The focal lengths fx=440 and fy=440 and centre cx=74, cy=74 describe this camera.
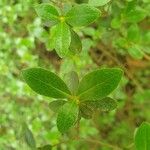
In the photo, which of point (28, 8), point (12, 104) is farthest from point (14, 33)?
point (12, 104)

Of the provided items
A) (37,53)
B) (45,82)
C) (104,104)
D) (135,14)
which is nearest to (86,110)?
(104,104)

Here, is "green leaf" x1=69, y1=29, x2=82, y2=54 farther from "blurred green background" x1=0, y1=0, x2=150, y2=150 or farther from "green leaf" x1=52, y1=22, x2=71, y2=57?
"blurred green background" x1=0, y1=0, x2=150, y2=150

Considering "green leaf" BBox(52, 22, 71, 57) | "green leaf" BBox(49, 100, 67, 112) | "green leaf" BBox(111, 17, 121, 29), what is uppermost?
"green leaf" BBox(52, 22, 71, 57)

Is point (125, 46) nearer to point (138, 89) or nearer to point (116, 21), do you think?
point (116, 21)

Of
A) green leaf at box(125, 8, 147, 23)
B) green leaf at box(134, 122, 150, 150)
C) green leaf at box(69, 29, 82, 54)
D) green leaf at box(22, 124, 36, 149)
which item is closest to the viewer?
green leaf at box(134, 122, 150, 150)

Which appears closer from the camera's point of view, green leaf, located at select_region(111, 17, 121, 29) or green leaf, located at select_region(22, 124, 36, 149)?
green leaf, located at select_region(22, 124, 36, 149)

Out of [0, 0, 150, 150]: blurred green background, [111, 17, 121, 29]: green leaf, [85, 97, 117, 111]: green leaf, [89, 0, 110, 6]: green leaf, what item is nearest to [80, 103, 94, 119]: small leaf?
[85, 97, 117, 111]: green leaf

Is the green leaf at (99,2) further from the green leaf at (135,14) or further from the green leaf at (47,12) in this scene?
the green leaf at (135,14)

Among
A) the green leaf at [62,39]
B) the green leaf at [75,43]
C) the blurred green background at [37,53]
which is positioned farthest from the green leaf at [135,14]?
the green leaf at [62,39]
